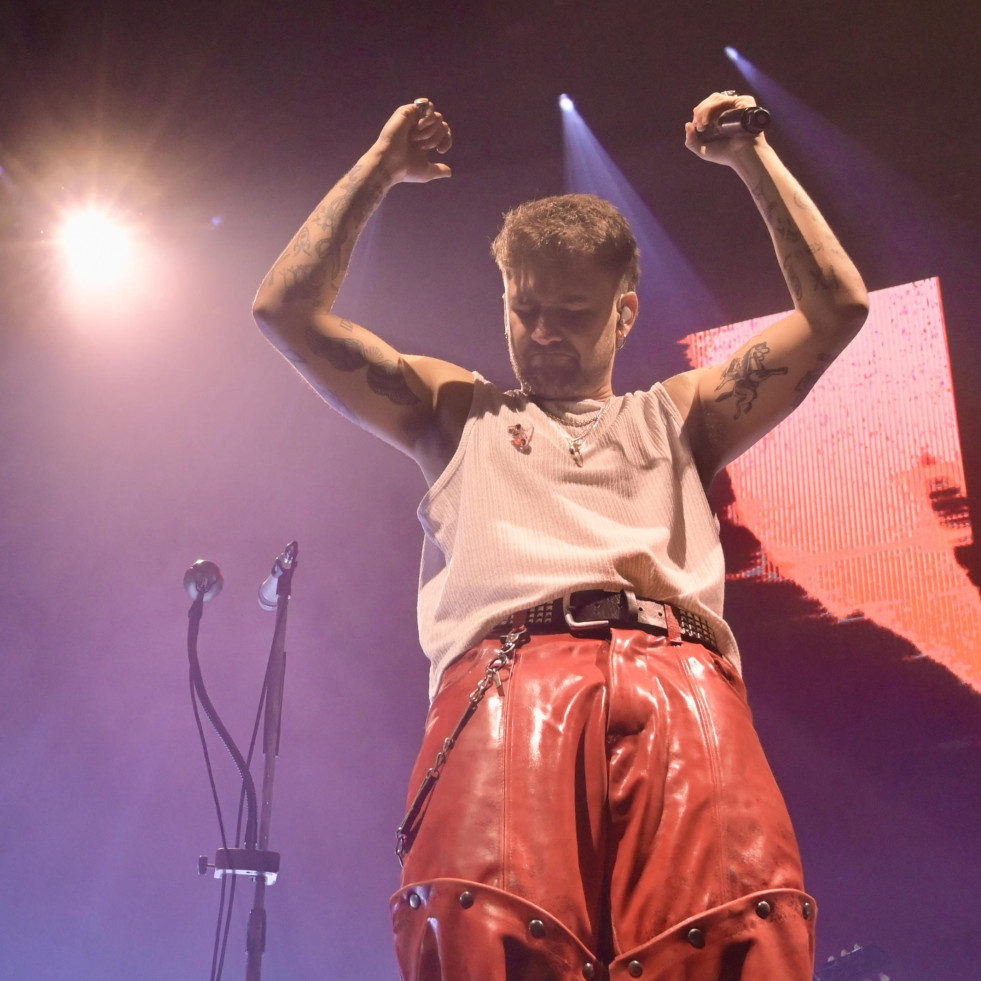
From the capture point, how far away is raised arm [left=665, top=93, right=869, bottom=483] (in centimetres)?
162

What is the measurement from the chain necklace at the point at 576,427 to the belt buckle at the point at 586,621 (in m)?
0.29

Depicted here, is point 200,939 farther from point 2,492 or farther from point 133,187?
point 133,187

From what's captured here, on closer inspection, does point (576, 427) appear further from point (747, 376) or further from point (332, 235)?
point (332, 235)

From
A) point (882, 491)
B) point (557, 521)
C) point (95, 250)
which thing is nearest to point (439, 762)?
point (557, 521)

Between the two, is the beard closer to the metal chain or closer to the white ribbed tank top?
the white ribbed tank top

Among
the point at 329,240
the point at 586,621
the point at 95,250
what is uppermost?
the point at 95,250

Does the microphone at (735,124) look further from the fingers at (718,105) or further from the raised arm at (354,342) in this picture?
the raised arm at (354,342)

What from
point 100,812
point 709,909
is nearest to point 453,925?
point 709,909

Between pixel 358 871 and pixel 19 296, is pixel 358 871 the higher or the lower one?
the lower one

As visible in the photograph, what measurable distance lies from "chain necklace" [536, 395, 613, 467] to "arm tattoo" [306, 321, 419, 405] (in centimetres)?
25

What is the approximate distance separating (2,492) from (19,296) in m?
1.10

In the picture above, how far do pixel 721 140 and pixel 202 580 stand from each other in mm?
2283

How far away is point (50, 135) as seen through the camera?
4.84 metres

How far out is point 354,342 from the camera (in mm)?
1677
